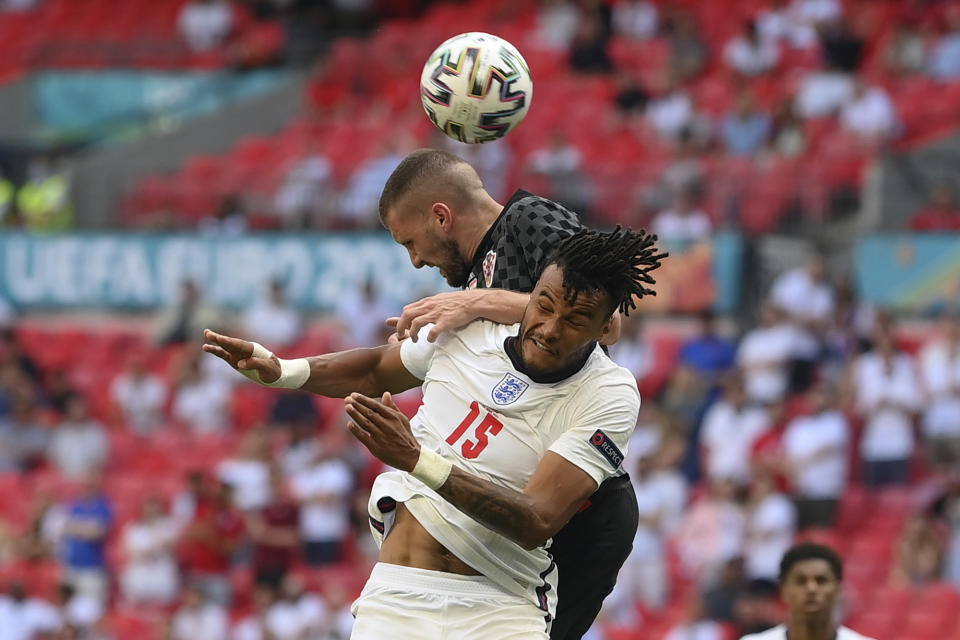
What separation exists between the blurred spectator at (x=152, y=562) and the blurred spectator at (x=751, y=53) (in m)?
7.29

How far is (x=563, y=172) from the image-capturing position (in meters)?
15.7

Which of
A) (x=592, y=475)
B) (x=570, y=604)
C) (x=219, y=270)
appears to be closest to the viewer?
(x=592, y=475)

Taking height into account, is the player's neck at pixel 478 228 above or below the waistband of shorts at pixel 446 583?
above

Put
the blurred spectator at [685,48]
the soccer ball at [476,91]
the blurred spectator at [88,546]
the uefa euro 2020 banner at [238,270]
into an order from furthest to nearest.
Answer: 1. the blurred spectator at [685,48]
2. the uefa euro 2020 banner at [238,270]
3. the blurred spectator at [88,546]
4. the soccer ball at [476,91]

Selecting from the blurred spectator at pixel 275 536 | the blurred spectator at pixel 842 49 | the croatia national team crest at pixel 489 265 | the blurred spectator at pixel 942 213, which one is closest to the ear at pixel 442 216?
the croatia national team crest at pixel 489 265

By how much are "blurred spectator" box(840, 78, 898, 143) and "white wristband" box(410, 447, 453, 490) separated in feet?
37.0

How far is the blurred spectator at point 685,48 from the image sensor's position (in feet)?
58.2

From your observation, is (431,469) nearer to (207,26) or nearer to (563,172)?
(563,172)

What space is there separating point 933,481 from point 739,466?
130 cm

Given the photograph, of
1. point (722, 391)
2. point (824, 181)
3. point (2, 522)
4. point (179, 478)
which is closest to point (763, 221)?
point (824, 181)

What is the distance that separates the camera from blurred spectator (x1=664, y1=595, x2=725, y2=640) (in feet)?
35.4

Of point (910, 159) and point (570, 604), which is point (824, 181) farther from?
point (570, 604)

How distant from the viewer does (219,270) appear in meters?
17.9

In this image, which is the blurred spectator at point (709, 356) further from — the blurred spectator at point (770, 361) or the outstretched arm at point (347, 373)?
the outstretched arm at point (347, 373)
